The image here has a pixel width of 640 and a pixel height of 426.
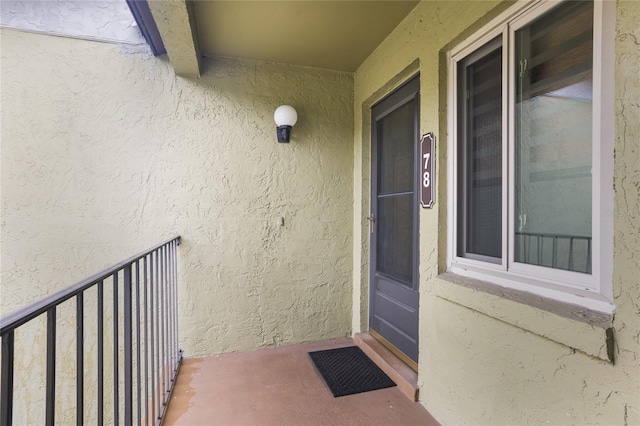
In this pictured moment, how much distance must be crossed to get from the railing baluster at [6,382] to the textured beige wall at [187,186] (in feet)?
6.23

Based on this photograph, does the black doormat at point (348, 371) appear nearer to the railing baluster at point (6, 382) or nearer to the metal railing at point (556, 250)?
the metal railing at point (556, 250)

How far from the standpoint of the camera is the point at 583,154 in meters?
1.09

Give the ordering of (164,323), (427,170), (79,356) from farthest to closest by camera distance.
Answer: (164,323), (427,170), (79,356)

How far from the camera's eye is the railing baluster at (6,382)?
576mm

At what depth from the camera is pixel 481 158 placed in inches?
62.5

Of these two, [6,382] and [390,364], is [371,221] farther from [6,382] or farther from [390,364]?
[6,382]

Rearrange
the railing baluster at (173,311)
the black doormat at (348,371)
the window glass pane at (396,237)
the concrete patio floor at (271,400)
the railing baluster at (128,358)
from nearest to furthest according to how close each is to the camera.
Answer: the railing baluster at (128,358), the concrete patio floor at (271,400), the black doormat at (348,371), the window glass pane at (396,237), the railing baluster at (173,311)

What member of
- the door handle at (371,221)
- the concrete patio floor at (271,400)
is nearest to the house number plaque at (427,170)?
the door handle at (371,221)

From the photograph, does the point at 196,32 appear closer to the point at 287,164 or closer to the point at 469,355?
the point at 287,164

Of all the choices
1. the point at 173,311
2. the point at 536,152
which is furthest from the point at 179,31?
the point at 536,152

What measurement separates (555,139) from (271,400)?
1.99 metres

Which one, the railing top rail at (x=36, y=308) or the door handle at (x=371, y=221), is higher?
the door handle at (x=371, y=221)

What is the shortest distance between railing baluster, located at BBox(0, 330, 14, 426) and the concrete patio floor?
1367 millimetres

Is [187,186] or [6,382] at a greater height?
[187,186]
